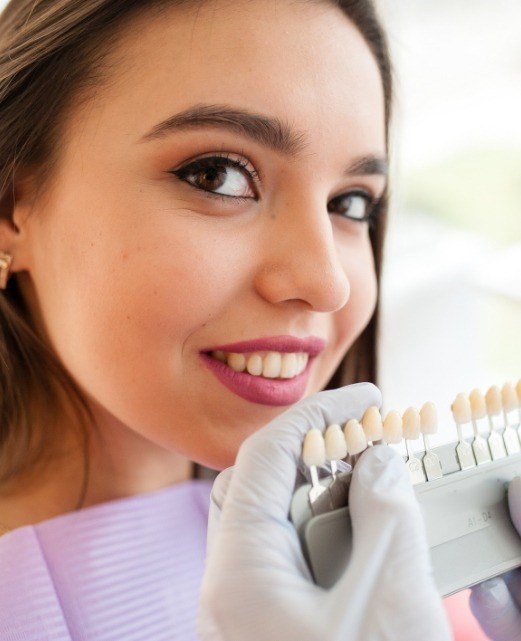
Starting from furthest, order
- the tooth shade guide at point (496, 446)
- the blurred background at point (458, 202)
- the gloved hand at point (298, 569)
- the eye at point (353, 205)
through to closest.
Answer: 1. the blurred background at point (458, 202)
2. the eye at point (353, 205)
3. the tooth shade guide at point (496, 446)
4. the gloved hand at point (298, 569)

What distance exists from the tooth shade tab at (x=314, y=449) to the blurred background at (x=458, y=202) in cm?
116

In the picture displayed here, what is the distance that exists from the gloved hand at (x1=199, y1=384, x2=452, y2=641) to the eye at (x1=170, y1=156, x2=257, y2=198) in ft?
1.10

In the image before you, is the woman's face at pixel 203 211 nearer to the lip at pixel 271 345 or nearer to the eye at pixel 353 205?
the lip at pixel 271 345

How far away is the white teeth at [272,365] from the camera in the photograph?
802mm

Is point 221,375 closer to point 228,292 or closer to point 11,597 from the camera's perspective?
point 228,292

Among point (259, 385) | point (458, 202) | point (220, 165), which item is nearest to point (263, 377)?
point (259, 385)

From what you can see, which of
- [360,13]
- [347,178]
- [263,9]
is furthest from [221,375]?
[360,13]

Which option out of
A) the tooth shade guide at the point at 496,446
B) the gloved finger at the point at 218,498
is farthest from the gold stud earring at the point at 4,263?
the tooth shade guide at the point at 496,446

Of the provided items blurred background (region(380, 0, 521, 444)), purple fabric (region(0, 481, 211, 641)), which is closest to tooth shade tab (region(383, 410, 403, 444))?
purple fabric (region(0, 481, 211, 641))

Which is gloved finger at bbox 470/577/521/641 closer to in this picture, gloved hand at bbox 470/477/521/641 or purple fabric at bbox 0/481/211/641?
gloved hand at bbox 470/477/521/641

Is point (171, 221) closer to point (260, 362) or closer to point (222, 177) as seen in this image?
point (222, 177)

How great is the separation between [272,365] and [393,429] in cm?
21

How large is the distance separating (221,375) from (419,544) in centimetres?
33

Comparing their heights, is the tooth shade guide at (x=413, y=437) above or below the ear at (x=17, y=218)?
below
